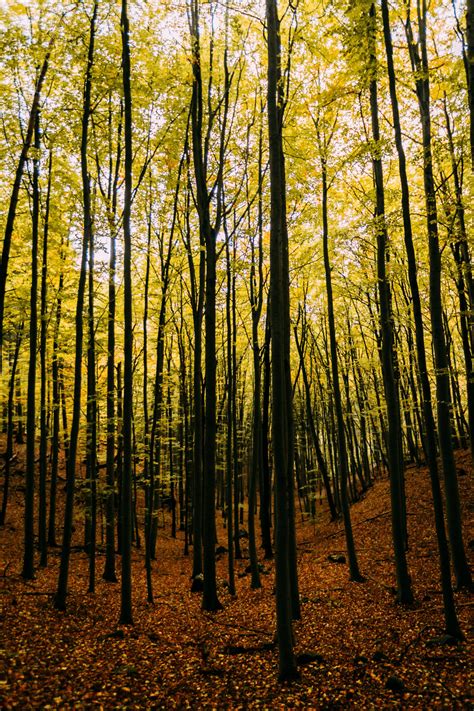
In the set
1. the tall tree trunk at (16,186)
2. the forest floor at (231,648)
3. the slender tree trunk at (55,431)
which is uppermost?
the tall tree trunk at (16,186)

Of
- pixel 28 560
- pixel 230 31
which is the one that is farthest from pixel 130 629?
pixel 230 31

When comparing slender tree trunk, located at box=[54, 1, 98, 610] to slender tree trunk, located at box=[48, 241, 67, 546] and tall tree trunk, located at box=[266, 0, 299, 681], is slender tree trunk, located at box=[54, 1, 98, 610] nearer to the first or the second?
tall tree trunk, located at box=[266, 0, 299, 681]

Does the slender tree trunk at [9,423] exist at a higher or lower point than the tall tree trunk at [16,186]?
lower

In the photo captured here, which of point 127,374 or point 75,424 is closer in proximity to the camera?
point 127,374

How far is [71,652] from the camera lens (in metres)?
5.79

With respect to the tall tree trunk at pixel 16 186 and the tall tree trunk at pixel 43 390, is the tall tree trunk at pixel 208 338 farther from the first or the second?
the tall tree trunk at pixel 43 390

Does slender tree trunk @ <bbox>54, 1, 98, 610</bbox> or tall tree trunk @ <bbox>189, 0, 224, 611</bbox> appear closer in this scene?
slender tree trunk @ <bbox>54, 1, 98, 610</bbox>

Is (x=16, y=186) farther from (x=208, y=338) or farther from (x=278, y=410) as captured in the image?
(x=278, y=410)

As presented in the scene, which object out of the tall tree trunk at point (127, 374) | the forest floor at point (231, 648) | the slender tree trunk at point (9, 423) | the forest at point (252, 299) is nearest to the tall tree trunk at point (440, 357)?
the forest at point (252, 299)

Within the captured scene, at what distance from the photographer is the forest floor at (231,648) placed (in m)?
4.72

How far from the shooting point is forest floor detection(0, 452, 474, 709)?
15.5 feet

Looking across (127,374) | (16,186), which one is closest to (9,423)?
(16,186)

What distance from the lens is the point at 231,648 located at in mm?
6391

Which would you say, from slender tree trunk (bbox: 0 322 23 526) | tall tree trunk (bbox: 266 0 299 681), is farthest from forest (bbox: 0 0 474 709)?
slender tree trunk (bbox: 0 322 23 526)
